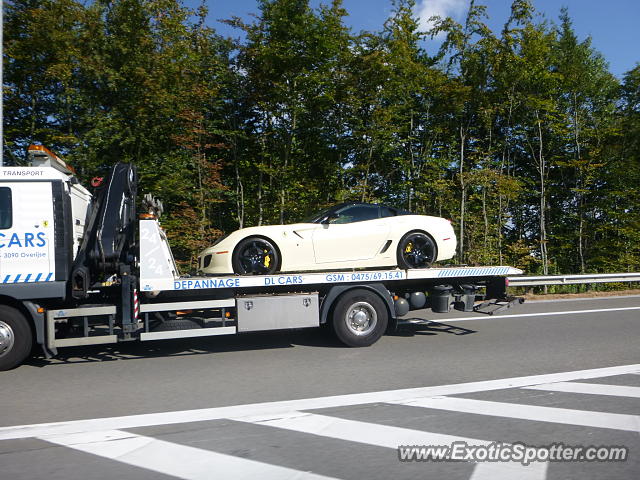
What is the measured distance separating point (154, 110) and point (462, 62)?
470 inches

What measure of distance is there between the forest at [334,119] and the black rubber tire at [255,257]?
738cm

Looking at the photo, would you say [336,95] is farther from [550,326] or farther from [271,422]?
[271,422]

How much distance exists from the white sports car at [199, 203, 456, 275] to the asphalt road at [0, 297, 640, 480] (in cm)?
126

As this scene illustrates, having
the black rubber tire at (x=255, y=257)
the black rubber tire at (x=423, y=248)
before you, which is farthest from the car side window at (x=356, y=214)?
the black rubber tire at (x=255, y=257)

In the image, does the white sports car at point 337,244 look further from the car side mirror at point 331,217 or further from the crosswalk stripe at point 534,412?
the crosswalk stripe at point 534,412

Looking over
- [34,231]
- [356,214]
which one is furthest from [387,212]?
[34,231]

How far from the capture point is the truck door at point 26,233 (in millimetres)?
6113

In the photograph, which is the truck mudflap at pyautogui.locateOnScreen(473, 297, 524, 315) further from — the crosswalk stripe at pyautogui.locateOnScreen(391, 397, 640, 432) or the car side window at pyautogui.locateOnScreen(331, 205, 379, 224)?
the crosswalk stripe at pyautogui.locateOnScreen(391, 397, 640, 432)

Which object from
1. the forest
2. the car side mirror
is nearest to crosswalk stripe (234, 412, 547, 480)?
the car side mirror

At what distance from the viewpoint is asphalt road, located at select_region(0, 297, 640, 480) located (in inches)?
136

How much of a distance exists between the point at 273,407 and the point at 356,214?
3967mm

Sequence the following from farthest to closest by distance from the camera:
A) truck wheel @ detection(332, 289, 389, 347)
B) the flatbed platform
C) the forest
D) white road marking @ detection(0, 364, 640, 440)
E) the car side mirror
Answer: the forest < the car side mirror < truck wheel @ detection(332, 289, 389, 347) < the flatbed platform < white road marking @ detection(0, 364, 640, 440)

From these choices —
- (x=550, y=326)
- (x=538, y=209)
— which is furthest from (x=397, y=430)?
(x=538, y=209)

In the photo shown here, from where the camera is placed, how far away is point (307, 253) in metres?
7.75
